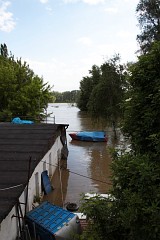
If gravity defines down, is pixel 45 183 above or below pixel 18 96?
below

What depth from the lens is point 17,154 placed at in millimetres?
12484

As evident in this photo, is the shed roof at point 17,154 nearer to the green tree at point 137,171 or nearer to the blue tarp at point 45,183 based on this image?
the blue tarp at point 45,183

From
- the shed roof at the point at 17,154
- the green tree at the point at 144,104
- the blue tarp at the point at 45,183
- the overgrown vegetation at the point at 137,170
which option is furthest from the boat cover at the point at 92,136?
the green tree at the point at 144,104

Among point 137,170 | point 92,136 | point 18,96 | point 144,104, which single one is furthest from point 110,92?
point 137,170

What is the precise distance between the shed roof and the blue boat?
169cm

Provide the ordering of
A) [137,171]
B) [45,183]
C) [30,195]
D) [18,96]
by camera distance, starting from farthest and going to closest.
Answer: [18,96] < [45,183] < [30,195] < [137,171]

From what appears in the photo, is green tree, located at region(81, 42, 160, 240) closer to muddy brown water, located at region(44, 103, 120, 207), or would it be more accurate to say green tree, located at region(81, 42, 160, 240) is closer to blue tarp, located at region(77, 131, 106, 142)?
muddy brown water, located at region(44, 103, 120, 207)

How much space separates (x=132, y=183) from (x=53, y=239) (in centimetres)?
535

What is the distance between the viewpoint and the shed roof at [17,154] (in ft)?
27.5

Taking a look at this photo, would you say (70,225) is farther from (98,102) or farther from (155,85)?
(98,102)

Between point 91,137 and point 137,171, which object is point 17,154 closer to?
point 137,171

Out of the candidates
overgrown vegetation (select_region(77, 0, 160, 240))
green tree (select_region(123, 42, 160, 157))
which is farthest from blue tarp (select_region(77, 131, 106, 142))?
green tree (select_region(123, 42, 160, 157))

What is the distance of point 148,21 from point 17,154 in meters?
26.9

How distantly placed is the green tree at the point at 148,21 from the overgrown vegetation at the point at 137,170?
2692 cm
